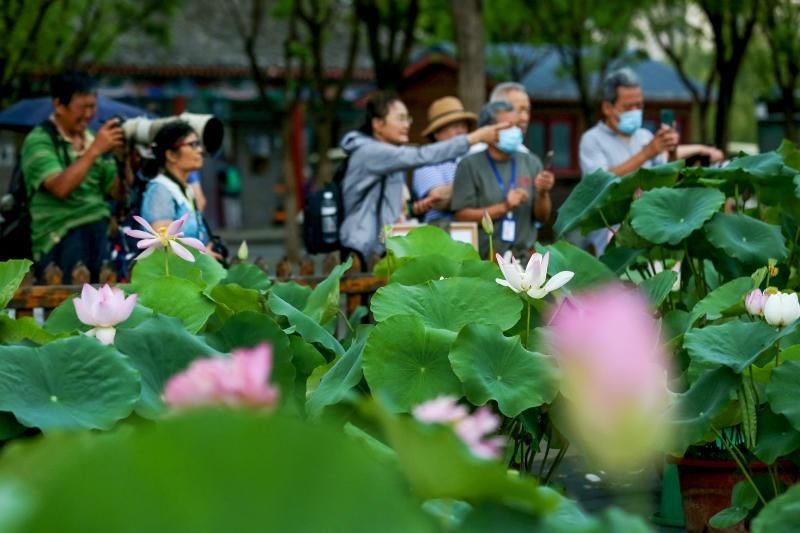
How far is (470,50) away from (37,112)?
5.69 meters

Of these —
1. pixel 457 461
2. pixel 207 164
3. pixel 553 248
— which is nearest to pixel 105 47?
pixel 207 164

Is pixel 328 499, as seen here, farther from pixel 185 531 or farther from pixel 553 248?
pixel 553 248

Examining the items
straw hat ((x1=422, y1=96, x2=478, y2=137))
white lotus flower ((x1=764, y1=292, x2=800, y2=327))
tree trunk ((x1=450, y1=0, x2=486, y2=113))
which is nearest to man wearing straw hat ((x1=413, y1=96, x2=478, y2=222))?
Result: straw hat ((x1=422, y1=96, x2=478, y2=137))

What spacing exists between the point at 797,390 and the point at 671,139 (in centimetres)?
393

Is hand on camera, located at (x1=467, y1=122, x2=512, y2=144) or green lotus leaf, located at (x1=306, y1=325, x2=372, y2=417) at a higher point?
hand on camera, located at (x1=467, y1=122, x2=512, y2=144)

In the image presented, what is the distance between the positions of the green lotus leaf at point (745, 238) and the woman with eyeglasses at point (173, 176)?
2463 millimetres

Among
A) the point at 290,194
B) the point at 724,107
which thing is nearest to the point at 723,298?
the point at 290,194

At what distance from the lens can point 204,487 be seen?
1208mm

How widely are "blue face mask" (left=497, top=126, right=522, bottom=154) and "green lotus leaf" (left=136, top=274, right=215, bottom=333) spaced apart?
12.1 ft

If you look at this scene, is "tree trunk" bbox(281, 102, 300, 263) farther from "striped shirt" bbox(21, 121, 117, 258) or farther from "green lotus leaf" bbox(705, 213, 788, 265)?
"green lotus leaf" bbox(705, 213, 788, 265)

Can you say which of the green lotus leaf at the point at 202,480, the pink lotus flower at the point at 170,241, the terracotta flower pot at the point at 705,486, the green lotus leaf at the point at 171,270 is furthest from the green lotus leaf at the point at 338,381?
the green lotus leaf at the point at 202,480

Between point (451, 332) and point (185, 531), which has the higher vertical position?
point (185, 531)

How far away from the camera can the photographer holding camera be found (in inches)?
277

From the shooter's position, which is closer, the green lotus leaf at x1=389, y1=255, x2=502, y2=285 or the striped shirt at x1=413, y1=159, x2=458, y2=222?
the green lotus leaf at x1=389, y1=255, x2=502, y2=285
